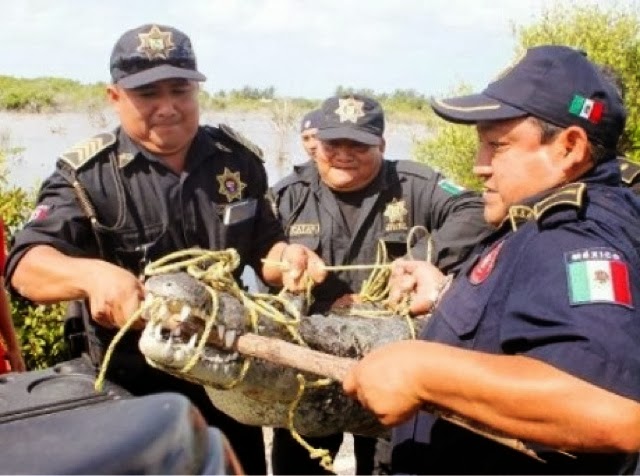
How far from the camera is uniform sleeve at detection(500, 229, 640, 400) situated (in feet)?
6.21

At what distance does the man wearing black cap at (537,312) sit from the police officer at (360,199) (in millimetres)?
2005

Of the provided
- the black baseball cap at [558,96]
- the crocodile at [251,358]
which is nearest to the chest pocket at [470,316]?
the black baseball cap at [558,96]

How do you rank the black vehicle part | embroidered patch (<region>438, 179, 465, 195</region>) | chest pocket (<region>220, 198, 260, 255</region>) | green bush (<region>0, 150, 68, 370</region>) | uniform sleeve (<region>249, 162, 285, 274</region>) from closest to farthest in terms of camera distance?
the black vehicle part → chest pocket (<region>220, 198, 260, 255</region>) → uniform sleeve (<region>249, 162, 285, 274</region>) → embroidered patch (<region>438, 179, 465, 195</region>) → green bush (<region>0, 150, 68, 370</region>)

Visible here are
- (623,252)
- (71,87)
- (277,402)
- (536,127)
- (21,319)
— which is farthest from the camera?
(71,87)

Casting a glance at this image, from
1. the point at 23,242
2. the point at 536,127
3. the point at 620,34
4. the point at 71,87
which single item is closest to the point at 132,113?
the point at 23,242

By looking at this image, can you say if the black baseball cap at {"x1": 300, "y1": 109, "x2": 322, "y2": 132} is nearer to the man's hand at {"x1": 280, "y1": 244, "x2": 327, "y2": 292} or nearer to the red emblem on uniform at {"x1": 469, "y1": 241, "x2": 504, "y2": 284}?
the man's hand at {"x1": 280, "y1": 244, "x2": 327, "y2": 292}

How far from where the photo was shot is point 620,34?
534 inches

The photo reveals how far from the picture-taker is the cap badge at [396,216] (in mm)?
4508

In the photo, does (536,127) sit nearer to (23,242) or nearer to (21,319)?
(23,242)

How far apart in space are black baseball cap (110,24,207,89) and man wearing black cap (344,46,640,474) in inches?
50.8

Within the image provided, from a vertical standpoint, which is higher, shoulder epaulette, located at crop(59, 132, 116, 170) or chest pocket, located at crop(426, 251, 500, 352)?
shoulder epaulette, located at crop(59, 132, 116, 170)

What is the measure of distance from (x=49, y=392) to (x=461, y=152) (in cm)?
1087

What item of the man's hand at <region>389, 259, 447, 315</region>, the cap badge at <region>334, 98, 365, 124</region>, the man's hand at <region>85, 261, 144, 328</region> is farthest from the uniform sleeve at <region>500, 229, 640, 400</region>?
the cap badge at <region>334, 98, 365, 124</region>

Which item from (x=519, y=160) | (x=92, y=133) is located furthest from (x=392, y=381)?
(x=92, y=133)
